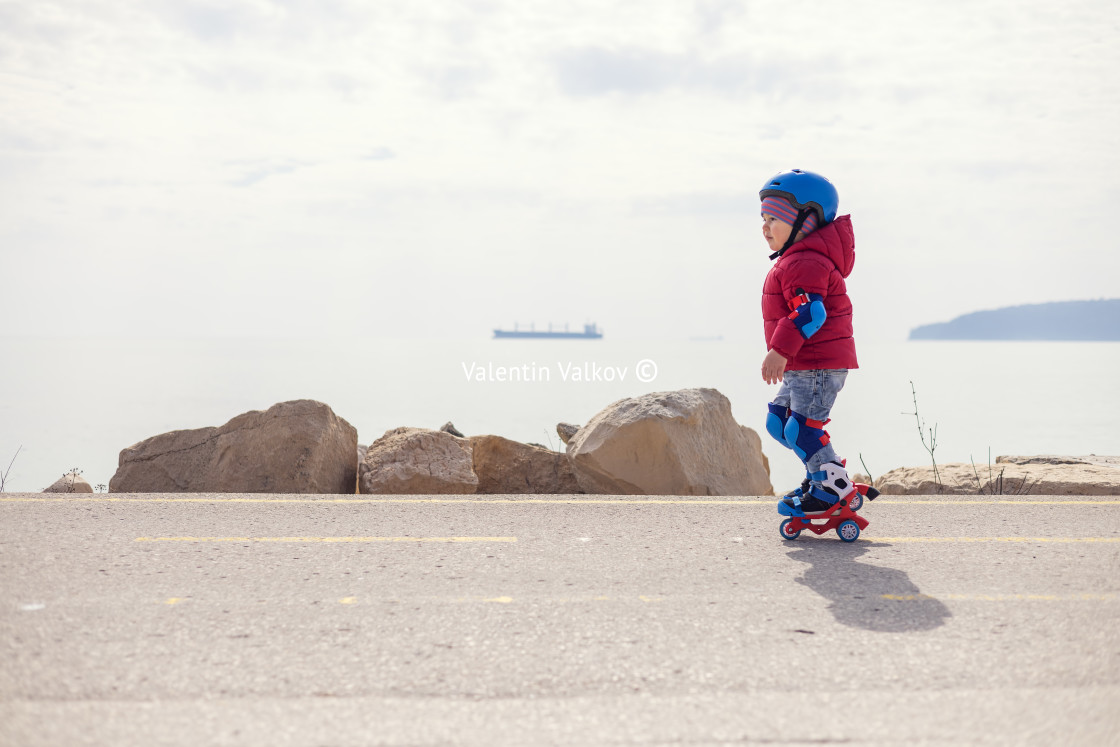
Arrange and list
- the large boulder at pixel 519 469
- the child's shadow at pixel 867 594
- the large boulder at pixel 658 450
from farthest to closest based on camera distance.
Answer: the large boulder at pixel 519 469, the large boulder at pixel 658 450, the child's shadow at pixel 867 594

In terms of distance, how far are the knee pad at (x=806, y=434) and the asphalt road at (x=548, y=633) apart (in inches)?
20.5

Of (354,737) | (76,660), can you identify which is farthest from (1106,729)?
(76,660)

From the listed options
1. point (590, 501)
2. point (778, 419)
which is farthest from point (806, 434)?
point (590, 501)

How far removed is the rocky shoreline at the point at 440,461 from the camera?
7270 mm

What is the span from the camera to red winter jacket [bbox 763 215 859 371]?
16.2 ft

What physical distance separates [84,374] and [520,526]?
84.0m

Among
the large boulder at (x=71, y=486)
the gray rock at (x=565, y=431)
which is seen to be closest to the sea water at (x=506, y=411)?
the gray rock at (x=565, y=431)

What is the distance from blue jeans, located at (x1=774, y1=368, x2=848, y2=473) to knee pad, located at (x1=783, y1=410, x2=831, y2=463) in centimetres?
2

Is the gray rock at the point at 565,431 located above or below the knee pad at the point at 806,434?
above

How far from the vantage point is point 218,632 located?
3.32 m

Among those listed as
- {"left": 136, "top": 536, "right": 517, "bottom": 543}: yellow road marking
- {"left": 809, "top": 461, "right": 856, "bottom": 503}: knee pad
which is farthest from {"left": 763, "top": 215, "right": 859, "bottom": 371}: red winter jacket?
{"left": 136, "top": 536, "right": 517, "bottom": 543}: yellow road marking

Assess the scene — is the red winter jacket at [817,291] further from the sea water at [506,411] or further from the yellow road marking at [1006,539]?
the sea water at [506,411]

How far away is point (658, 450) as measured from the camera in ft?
24.2

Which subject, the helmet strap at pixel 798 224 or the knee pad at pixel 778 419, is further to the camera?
the knee pad at pixel 778 419
